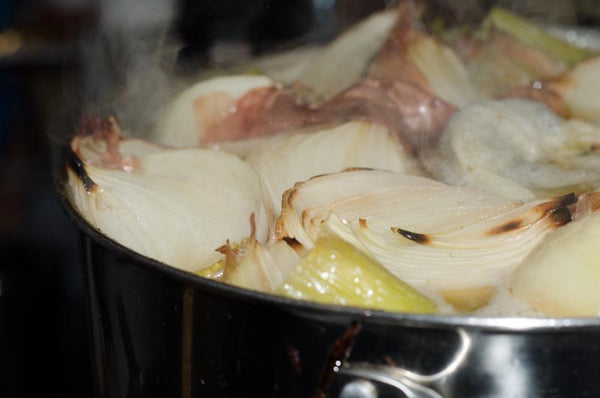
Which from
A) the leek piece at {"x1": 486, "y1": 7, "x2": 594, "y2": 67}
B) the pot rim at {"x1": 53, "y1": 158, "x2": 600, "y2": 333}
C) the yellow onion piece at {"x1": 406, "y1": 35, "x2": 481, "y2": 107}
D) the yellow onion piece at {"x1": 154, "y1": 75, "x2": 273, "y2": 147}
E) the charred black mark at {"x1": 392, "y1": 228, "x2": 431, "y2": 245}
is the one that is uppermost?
the leek piece at {"x1": 486, "y1": 7, "x2": 594, "y2": 67}

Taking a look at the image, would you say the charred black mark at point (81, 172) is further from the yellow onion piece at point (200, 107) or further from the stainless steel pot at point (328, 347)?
the yellow onion piece at point (200, 107)

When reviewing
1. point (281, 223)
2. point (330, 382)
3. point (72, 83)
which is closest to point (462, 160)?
point (281, 223)

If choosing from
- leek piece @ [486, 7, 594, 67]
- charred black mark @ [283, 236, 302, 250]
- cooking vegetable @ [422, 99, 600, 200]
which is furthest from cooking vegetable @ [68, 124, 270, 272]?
leek piece @ [486, 7, 594, 67]

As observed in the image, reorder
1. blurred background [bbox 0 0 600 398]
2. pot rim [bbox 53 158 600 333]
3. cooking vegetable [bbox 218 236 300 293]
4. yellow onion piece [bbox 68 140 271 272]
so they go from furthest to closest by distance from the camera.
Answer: blurred background [bbox 0 0 600 398] → yellow onion piece [bbox 68 140 271 272] → cooking vegetable [bbox 218 236 300 293] → pot rim [bbox 53 158 600 333]

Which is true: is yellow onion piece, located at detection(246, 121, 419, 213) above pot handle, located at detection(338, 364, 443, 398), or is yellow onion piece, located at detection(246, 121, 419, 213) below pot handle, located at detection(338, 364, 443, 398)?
above

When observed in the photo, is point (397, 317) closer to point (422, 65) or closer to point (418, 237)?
point (418, 237)

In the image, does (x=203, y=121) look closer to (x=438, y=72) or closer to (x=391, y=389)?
(x=438, y=72)

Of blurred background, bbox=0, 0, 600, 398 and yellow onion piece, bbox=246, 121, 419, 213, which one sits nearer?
yellow onion piece, bbox=246, 121, 419, 213

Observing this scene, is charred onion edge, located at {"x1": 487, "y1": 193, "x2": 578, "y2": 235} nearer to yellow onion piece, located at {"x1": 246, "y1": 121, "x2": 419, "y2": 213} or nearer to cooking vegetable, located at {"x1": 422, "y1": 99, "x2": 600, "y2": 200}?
cooking vegetable, located at {"x1": 422, "y1": 99, "x2": 600, "y2": 200}
